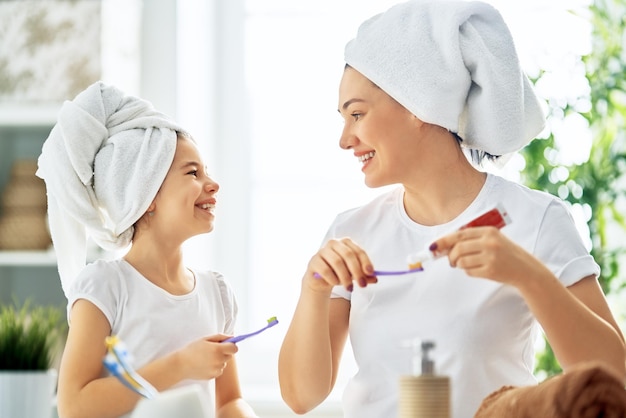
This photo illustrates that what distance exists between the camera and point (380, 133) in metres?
1.56

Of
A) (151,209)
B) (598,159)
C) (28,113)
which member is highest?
(151,209)

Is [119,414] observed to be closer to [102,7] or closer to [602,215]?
[102,7]

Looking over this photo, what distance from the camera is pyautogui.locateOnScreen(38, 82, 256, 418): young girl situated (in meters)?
1.59

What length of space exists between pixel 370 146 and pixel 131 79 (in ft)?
4.26

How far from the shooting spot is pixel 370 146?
61.7 inches

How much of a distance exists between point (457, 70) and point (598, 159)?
141 cm

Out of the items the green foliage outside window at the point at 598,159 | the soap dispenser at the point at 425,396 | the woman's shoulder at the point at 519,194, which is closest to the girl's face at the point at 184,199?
the woman's shoulder at the point at 519,194

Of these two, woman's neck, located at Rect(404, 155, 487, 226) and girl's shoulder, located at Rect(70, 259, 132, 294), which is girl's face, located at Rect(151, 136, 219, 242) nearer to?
girl's shoulder, located at Rect(70, 259, 132, 294)

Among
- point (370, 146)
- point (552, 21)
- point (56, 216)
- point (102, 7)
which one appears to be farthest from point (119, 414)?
point (552, 21)

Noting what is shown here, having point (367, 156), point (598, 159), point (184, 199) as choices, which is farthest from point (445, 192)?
point (598, 159)

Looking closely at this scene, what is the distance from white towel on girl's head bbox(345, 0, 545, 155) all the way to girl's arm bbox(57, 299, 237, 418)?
0.54 m

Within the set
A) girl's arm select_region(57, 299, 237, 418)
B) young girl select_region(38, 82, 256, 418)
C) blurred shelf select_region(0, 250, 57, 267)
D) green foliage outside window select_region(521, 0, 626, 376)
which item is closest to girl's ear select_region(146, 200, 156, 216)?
young girl select_region(38, 82, 256, 418)

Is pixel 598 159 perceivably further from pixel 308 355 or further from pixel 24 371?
pixel 24 371

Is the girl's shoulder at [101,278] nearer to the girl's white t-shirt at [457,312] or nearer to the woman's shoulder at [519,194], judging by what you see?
the girl's white t-shirt at [457,312]
